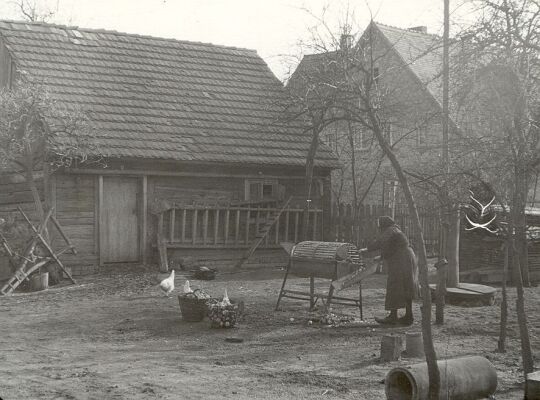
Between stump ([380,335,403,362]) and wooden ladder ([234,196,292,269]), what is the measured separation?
10.4m

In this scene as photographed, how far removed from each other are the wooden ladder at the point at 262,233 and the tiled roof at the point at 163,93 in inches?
55.4

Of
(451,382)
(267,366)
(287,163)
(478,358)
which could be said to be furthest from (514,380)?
(287,163)

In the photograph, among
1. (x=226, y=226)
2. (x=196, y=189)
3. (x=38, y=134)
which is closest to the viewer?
(x=38, y=134)

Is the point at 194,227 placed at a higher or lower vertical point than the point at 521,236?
lower

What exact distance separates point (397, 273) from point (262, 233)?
8.07 m

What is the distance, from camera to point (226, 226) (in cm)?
1919

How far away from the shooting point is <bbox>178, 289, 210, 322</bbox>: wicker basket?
11.4 metres

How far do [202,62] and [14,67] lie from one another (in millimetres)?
6048

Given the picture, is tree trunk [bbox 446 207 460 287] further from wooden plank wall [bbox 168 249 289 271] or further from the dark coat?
wooden plank wall [bbox 168 249 289 271]

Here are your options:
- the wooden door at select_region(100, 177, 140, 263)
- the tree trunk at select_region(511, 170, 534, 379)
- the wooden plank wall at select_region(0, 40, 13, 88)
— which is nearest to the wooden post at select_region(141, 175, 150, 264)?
the wooden door at select_region(100, 177, 140, 263)

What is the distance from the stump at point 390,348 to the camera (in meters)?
8.91

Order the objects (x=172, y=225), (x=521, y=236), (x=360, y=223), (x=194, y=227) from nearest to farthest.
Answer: (x=521, y=236) < (x=172, y=225) < (x=194, y=227) < (x=360, y=223)

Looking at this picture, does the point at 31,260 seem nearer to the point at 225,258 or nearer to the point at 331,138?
the point at 225,258

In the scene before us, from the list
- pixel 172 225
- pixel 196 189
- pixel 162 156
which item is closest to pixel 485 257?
pixel 196 189
